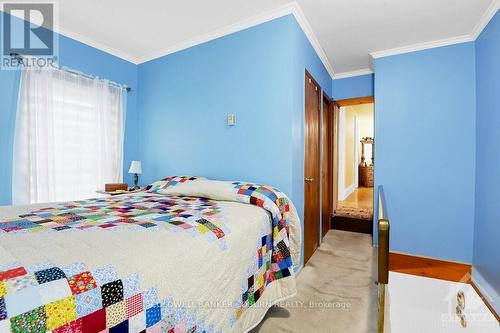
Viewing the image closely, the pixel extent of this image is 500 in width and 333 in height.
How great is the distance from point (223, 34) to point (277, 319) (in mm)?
2646

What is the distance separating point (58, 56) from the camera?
248 cm

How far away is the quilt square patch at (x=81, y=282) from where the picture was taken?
0.66m

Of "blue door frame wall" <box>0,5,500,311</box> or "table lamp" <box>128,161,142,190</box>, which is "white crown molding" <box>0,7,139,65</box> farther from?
"table lamp" <box>128,161,142,190</box>

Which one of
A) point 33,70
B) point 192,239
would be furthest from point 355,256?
point 33,70

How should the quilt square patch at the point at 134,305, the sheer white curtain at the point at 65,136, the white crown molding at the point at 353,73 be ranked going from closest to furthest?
the quilt square patch at the point at 134,305, the sheer white curtain at the point at 65,136, the white crown molding at the point at 353,73

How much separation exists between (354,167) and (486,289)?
5.41 metres

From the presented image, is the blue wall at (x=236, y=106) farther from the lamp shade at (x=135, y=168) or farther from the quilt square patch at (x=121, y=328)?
the quilt square patch at (x=121, y=328)

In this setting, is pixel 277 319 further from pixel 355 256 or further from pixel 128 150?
pixel 128 150

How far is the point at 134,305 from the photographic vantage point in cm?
76

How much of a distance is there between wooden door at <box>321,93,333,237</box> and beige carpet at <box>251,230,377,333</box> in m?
0.65

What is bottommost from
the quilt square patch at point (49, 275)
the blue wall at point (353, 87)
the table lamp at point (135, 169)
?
the quilt square patch at point (49, 275)

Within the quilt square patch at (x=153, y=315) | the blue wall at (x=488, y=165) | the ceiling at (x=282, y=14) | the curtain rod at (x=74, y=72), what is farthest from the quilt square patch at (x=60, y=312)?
the blue wall at (x=488, y=165)

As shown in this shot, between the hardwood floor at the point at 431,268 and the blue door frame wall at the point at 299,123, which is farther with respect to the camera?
the hardwood floor at the point at 431,268

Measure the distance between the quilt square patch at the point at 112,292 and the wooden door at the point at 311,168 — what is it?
200 centimetres
